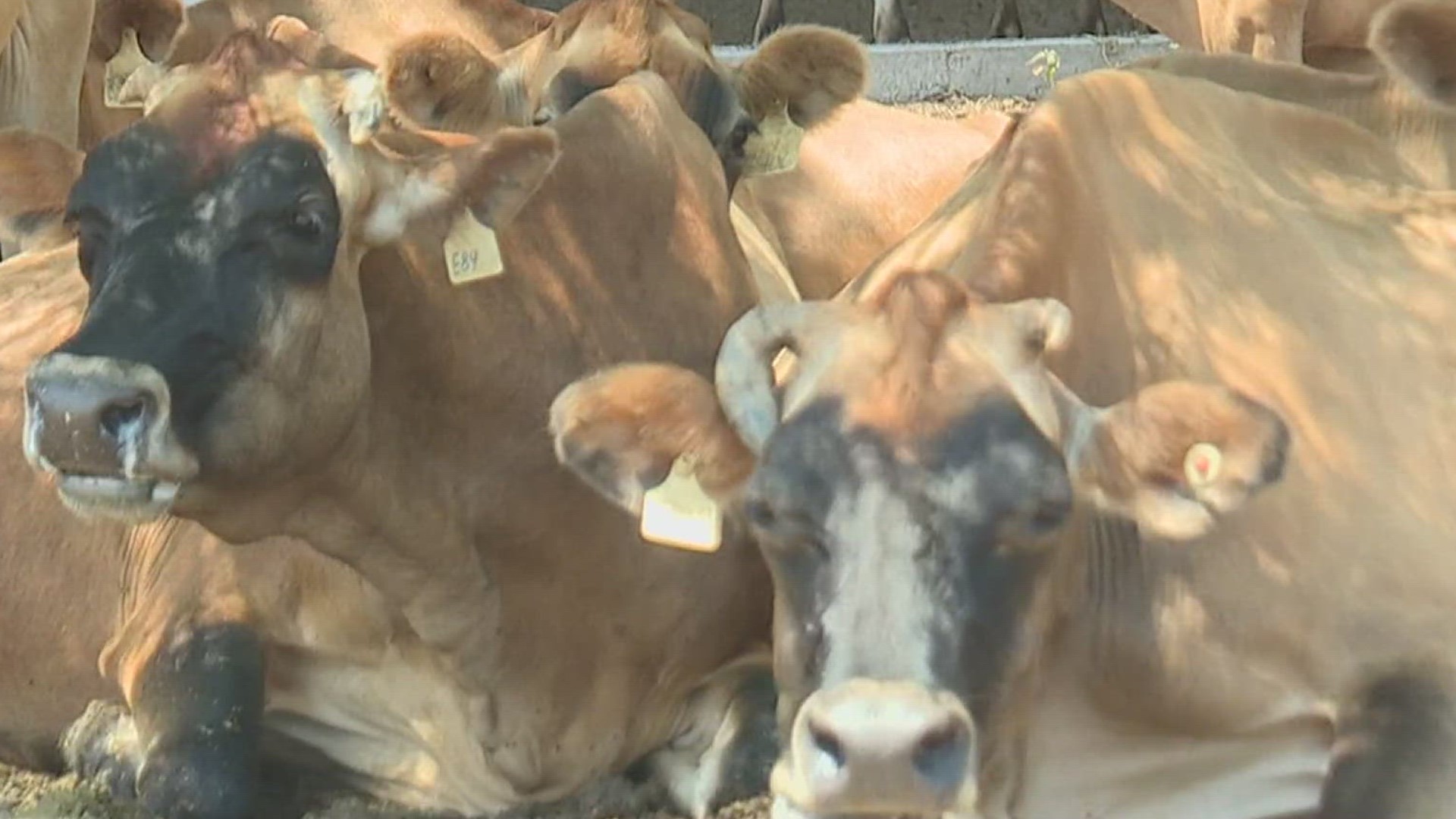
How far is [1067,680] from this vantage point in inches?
145

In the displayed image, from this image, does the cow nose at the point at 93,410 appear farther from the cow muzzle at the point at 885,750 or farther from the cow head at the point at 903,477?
the cow muzzle at the point at 885,750

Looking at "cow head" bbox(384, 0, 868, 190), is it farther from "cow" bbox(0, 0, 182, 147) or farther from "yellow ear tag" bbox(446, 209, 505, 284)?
"cow" bbox(0, 0, 182, 147)

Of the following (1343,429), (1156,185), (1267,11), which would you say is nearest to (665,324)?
(1156,185)

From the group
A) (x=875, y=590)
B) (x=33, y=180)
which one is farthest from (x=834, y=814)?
(x=33, y=180)

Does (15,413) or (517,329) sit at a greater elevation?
(517,329)

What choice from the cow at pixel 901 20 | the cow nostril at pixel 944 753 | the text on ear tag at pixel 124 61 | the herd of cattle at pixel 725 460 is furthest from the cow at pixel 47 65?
the cow at pixel 901 20

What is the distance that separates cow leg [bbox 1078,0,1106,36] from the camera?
1420cm

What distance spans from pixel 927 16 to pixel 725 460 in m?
11.9

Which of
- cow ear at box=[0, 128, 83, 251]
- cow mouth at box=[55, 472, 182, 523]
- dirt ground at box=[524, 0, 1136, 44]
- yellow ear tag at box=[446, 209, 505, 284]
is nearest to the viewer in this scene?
cow mouth at box=[55, 472, 182, 523]

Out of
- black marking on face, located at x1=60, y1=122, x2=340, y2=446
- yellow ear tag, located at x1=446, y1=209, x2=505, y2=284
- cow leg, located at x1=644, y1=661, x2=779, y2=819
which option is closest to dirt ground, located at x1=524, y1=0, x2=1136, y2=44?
cow leg, located at x1=644, y1=661, x2=779, y2=819

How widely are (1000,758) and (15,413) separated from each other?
257cm

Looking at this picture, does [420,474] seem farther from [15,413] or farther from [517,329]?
[15,413]

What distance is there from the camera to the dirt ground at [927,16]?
14.8m

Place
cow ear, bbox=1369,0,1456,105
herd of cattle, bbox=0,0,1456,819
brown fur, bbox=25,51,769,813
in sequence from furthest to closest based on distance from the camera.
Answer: cow ear, bbox=1369,0,1456,105 < brown fur, bbox=25,51,769,813 < herd of cattle, bbox=0,0,1456,819
